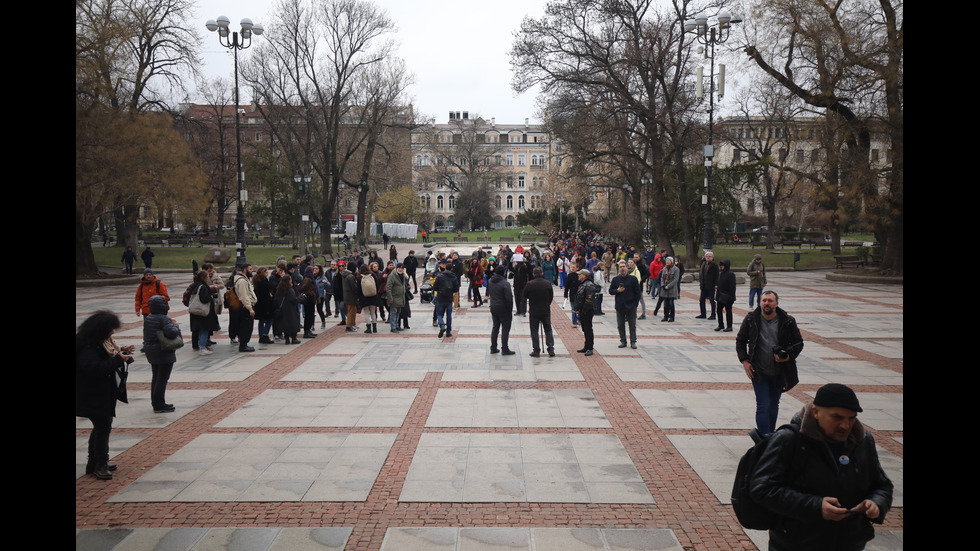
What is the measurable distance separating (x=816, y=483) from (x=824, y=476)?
2.0 inches

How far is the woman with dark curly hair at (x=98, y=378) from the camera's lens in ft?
20.7

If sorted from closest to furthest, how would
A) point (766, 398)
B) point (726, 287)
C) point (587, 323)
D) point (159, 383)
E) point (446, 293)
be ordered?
point (766, 398) < point (159, 383) < point (587, 323) < point (446, 293) < point (726, 287)

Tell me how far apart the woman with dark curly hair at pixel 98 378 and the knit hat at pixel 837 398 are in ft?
19.6

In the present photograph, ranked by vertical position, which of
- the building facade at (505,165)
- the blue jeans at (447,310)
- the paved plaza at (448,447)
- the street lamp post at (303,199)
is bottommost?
the paved plaza at (448,447)

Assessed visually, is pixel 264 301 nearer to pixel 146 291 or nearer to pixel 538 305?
pixel 146 291

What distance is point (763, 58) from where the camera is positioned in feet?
102

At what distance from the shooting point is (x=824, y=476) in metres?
3.31

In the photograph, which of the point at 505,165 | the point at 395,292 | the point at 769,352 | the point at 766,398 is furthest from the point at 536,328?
the point at 505,165

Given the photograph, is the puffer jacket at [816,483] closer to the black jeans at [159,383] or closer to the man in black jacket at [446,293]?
the black jeans at [159,383]

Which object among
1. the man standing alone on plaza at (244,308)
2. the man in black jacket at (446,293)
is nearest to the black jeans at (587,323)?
the man in black jacket at (446,293)

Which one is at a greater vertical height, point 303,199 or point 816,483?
point 303,199

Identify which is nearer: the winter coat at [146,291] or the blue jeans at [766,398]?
the blue jeans at [766,398]

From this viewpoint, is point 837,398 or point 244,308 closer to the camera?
point 837,398
